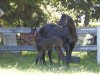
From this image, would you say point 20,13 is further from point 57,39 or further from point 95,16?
point 57,39

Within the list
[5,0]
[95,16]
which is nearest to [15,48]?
[5,0]

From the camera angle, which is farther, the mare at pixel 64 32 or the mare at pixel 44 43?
the mare at pixel 64 32

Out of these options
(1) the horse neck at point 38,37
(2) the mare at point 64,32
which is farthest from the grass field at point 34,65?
(1) the horse neck at point 38,37

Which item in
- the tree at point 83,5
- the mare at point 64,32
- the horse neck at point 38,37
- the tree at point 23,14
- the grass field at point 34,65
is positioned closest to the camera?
the grass field at point 34,65

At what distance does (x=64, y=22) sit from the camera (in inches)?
488

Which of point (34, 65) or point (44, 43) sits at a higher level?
point (44, 43)

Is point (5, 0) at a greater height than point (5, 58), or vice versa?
point (5, 0)

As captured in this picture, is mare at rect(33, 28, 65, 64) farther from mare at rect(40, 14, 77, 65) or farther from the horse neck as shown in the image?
mare at rect(40, 14, 77, 65)

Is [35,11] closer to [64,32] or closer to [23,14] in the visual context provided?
[23,14]

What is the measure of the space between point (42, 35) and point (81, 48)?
2.19 m

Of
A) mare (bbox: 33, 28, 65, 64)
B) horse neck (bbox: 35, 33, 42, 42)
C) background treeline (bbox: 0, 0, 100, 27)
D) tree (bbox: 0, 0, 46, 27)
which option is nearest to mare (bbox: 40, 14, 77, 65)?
mare (bbox: 33, 28, 65, 64)

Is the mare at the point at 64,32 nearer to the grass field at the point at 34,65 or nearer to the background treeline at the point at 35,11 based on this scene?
the grass field at the point at 34,65

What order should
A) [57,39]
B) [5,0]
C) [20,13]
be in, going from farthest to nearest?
[20,13]
[5,0]
[57,39]

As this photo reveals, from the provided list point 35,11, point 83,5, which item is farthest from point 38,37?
point 83,5
